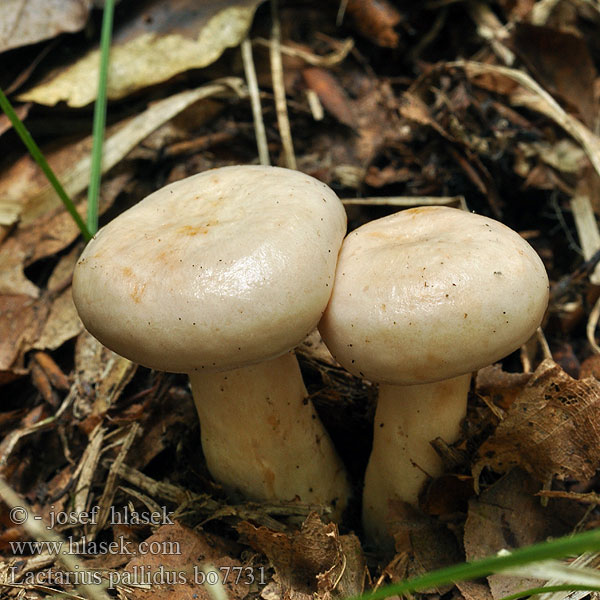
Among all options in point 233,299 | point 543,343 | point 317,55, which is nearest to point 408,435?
point 543,343

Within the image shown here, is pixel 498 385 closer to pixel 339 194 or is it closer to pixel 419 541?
pixel 419 541

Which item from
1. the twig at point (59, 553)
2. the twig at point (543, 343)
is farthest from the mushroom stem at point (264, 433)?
the twig at point (543, 343)

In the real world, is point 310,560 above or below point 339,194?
below

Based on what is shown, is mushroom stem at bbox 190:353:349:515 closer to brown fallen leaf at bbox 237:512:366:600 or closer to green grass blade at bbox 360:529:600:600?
brown fallen leaf at bbox 237:512:366:600

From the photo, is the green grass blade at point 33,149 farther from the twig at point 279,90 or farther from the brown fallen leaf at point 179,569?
the brown fallen leaf at point 179,569

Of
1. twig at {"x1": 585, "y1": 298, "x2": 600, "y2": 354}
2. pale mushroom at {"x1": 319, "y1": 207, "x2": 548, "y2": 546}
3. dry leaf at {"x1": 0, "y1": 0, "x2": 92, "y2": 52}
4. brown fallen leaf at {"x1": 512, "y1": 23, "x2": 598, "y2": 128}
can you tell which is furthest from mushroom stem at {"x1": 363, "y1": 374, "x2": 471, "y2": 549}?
dry leaf at {"x1": 0, "y1": 0, "x2": 92, "y2": 52}

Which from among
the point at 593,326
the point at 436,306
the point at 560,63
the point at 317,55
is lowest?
the point at 593,326
